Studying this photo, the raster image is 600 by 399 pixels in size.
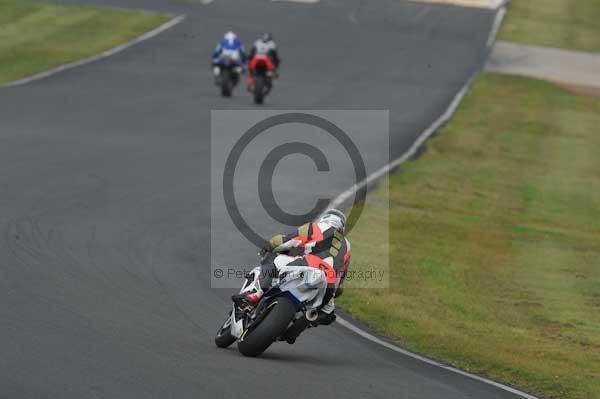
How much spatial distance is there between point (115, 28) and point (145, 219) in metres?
26.4

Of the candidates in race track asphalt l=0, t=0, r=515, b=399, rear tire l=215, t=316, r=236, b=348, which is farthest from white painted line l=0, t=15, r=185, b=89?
rear tire l=215, t=316, r=236, b=348

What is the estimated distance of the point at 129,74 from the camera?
34.4m

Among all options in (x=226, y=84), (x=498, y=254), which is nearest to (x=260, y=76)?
(x=226, y=84)

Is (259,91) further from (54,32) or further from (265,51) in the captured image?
(54,32)

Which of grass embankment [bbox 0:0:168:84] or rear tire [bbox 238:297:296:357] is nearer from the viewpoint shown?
rear tire [bbox 238:297:296:357]

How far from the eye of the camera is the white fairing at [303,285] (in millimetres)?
11008

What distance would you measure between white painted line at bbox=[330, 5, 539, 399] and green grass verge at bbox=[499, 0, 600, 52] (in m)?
0.75

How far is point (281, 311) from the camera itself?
10.8 meters

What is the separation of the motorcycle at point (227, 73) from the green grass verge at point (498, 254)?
5.86 meters

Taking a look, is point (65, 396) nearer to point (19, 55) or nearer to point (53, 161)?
point (53, 161)

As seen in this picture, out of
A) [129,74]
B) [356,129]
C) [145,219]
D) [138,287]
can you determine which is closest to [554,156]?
[356,129]

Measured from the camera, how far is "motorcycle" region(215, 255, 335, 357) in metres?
10.8

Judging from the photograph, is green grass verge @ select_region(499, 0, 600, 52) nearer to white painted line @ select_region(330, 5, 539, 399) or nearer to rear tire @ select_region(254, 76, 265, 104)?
white painted line @ select_region(330, 5, 539, 399)

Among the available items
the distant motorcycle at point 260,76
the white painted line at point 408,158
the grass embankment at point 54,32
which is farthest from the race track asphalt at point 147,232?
the grass embankment at point 54,32
